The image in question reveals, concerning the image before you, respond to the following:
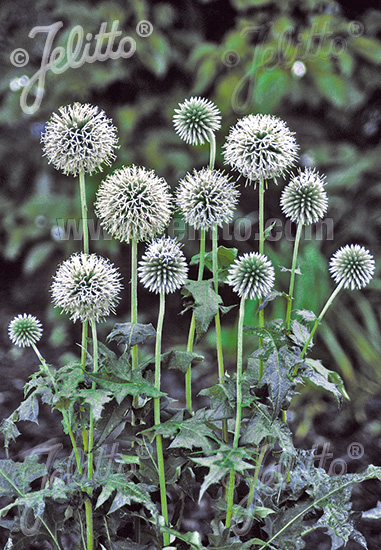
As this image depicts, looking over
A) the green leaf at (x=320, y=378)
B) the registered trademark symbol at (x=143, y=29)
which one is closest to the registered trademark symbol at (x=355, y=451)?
the green leaf at (x=320, y=378)

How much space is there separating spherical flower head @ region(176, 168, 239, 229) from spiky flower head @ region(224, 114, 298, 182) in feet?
0.23

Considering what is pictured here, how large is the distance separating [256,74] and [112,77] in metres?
0.84

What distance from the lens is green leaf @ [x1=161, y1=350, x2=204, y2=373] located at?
5.44 ft

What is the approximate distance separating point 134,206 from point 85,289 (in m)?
0.25

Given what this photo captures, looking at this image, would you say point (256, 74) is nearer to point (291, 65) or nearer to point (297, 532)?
point (291, 65)

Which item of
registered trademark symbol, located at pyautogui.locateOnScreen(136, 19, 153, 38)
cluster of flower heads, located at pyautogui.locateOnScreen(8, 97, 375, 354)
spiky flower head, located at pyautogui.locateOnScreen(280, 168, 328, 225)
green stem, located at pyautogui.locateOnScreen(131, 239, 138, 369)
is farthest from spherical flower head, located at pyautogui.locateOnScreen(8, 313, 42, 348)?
registered trademark symbol, located at pyautogui.locateOnScreen(136, 19, 153, 38)

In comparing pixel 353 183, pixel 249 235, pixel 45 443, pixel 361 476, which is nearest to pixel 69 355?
pixel 45 443

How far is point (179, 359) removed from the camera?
5.52 feet

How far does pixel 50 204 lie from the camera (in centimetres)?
385

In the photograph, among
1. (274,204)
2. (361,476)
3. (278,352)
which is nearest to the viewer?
(278,352)

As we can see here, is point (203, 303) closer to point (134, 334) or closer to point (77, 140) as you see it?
point (134, 334)

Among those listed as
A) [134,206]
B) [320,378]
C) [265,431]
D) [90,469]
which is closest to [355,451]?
[320,378]

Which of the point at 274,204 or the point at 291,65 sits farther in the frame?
the point at 274,204

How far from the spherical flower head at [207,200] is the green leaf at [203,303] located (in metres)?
0.17
